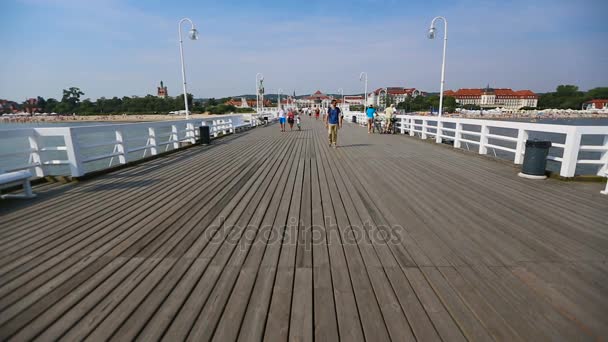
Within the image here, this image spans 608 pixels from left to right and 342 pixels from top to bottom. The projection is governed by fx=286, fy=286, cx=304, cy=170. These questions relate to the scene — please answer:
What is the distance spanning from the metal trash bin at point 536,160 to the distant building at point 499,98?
16135 centimetres

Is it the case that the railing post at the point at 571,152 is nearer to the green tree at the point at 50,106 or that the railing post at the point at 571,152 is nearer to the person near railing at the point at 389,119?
the person near railing at the point at 389,119

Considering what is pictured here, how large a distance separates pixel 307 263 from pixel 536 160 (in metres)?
5.19

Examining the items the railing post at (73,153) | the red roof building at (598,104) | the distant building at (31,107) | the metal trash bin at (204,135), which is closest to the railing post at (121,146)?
the railing post at (73,153)

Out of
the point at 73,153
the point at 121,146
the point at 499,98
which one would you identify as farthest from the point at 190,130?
the point at 499,98

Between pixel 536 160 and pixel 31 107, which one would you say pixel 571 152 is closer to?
pixel 536 160

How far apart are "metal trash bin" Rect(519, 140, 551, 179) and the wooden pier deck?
25.8 inches

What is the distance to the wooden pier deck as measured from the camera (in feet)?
5.85

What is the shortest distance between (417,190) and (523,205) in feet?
4.49

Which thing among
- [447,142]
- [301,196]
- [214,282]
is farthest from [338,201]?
[447,142]

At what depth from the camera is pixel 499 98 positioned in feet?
479

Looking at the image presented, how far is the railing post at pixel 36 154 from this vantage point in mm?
5250

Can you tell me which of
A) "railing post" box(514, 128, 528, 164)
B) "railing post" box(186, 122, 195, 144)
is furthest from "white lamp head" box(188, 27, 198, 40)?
"railing post" box(514, 128, 528, 164)

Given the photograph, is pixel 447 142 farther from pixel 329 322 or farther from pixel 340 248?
pixel 329 322

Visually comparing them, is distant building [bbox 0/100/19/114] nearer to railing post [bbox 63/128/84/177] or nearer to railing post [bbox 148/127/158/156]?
railing post [bbox 148/127/158/156]
